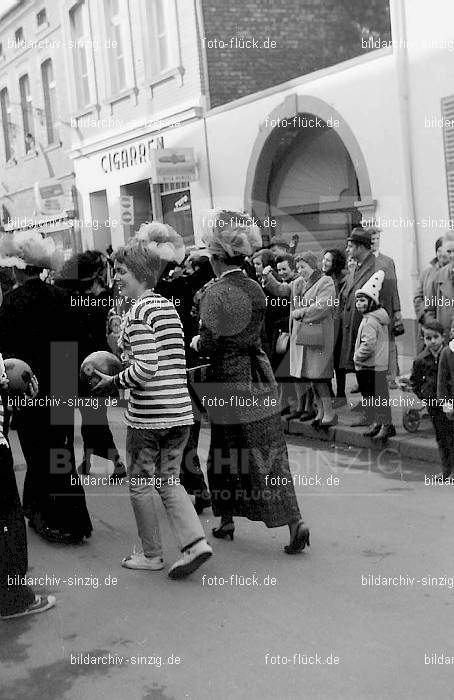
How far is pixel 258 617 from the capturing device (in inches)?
172

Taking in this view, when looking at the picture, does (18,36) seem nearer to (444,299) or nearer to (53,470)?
(444,299)

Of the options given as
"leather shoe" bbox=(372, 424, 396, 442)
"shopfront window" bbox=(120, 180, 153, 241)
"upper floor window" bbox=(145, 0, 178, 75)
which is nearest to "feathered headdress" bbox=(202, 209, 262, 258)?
"leather shoe" bbox=(372, 424, 396, 442)

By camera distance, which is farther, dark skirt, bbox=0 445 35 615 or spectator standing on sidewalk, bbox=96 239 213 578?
spectator standing on sidewalk, bbox=96 239 213 578

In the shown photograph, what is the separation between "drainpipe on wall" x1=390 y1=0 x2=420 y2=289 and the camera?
1184 cm

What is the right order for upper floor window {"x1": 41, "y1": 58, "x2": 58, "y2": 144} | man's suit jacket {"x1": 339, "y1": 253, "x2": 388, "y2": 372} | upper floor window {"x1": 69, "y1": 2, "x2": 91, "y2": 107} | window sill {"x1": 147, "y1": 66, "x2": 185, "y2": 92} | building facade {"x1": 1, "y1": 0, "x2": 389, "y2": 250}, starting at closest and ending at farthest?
1. man's suit jacket {"x1": 339, "y1": 253, "x2": 388, "y2": 372}
2. building facade {"x1": 1, "y1": 0, "x2": 389, "y2": 250}
3. window sill {"x1": 147, "y1": 66, "x2": 185, "y2": 92}
4. upper floor window {"x1": 69, "y1": 2, "x2": 91, "y2": 107}
5. upper floor window {"x1": 41, "y1": 58, "x2": 58, "y2": 144}

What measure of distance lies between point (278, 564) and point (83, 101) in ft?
58.9

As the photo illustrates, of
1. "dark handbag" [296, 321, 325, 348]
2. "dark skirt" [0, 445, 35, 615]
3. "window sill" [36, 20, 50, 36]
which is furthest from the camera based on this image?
"window sill" [36, 20, 50, 36]

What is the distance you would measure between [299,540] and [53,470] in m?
1.56

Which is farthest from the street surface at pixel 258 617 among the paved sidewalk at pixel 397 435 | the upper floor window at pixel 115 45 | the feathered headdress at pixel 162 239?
the upper floor window at pixel 115 45

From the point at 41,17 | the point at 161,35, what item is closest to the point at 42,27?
the point at 41,17

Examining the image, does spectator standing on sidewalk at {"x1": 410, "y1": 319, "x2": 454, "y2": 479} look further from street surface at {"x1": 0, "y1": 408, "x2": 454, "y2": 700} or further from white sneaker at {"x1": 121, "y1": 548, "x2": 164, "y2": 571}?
white sneaker at {"x1": 121, "y1": 548, "x2": 164, "y2": 571}

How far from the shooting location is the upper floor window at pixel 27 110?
24328 millimetres

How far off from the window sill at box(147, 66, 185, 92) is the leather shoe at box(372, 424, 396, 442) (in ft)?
36.6

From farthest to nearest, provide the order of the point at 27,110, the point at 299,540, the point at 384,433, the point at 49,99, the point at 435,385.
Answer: the point at 27,110 → the point at 49,99 → the point at 384,433 → the point at 435,385 → the point at 299,540
